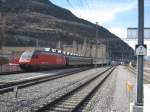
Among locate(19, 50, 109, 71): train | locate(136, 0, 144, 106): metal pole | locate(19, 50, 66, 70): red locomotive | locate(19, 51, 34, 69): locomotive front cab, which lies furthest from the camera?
locate(19, 50, 109, 71): train

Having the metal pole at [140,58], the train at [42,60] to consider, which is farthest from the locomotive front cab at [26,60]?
the metal pole at [140,58]

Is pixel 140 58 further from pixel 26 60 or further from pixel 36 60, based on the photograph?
pixel 36 60

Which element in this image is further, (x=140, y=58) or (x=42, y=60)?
(x=42, y=60)

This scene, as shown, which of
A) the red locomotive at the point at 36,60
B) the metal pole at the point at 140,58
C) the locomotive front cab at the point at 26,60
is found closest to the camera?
the metal pole at the point at 140,58

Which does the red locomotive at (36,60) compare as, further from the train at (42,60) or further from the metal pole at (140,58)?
the metal pole at (140,58)

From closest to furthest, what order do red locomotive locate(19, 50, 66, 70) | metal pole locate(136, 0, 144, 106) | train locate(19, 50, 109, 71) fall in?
metal pole locate(136, 0, 144, 106) → red locomotive locate(19, 50, 66, 70) → train locate(19, 50, 109, 71)

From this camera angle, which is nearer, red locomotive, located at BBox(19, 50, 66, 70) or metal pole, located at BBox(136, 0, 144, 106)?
metal pole, located at BBox(136, 0, 144, 106)

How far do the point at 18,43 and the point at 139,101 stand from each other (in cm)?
13441

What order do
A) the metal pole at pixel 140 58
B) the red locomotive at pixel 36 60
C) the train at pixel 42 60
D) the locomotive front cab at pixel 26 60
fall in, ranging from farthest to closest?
1. the train at pixel 42 60
2. the red locomotive at pixel 36 60
3. the locomotive front cab at pixel 26 60
4. the metal pole at pixel 140 58

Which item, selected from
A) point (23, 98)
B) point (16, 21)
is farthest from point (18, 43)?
point (23, 98)

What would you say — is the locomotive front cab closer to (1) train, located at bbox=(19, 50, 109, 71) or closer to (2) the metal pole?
(1) train, located at bbox=(19, 50, 109, 71)

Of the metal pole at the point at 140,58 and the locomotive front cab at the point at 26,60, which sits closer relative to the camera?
the metal pole at the point at 140,58

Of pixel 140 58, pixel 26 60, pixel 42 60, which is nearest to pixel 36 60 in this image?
pixel 26 60

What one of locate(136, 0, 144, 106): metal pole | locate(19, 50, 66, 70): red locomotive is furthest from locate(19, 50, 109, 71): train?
locate(136, 0, 144, 106): metal pole
